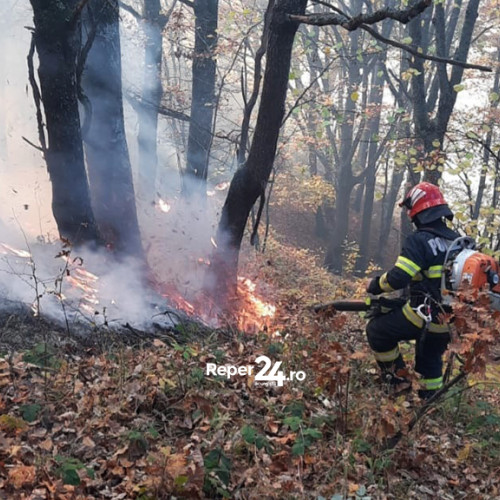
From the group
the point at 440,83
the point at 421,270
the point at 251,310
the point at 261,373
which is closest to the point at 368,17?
the point at 421,270

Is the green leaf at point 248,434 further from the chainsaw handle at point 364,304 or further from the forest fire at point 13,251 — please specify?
the forest fire at point 13,251

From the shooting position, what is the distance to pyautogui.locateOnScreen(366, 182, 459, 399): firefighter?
208 inches

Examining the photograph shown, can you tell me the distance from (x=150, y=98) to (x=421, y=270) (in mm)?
9946

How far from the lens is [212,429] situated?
14.0 feet

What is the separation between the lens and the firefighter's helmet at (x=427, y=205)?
18.0ft

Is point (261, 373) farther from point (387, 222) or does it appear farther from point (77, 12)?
point (387, 222)

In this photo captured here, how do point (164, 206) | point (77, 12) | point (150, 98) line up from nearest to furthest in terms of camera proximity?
1. point (77, 12)
2. point (164, 206)
3. point (150, 98)

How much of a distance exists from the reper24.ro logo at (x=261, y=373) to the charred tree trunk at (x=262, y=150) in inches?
98.5

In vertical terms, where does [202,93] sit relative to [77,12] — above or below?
below

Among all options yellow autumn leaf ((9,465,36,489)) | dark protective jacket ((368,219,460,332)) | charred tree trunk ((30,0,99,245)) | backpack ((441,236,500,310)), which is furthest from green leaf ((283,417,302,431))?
charred tree trunk ((30,0,99,245))

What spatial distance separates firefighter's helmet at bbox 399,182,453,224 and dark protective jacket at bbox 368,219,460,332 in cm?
14

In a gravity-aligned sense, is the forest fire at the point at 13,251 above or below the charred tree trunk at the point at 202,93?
below

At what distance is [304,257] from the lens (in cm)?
1770

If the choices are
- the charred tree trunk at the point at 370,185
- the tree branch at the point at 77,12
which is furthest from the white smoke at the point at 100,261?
the charred tree trunk at the point at 370,185
